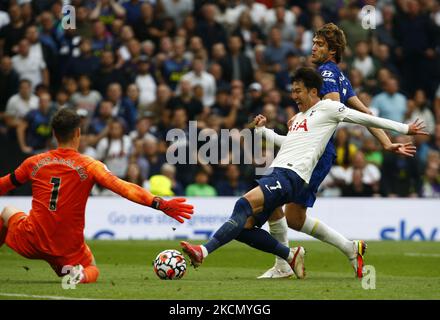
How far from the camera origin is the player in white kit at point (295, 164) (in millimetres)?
10305

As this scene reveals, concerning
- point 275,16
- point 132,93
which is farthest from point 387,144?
point 275,16

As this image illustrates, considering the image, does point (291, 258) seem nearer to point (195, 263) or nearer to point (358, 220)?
point (195, 263)

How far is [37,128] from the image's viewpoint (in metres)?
20.4

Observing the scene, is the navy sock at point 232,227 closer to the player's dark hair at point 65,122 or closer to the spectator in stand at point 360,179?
the player's dark hair at point 65,122

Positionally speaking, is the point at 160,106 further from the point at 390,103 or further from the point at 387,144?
the point at 387,144

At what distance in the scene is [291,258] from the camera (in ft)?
35.4

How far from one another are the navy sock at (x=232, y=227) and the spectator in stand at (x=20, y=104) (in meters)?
11.1

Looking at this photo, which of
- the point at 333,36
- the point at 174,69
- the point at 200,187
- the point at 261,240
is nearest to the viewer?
the point at 261,240

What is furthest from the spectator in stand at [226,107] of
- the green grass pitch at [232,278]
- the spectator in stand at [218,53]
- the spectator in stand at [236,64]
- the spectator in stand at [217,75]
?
the green grass pitch at [232,278]

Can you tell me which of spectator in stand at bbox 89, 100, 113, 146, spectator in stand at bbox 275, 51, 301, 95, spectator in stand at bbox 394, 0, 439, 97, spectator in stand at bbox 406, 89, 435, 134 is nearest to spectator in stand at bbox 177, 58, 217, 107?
spectator in stand at bbox 275, 51, 301, 95

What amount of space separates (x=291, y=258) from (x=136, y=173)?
378 inches

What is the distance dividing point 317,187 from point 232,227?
142 centimetres

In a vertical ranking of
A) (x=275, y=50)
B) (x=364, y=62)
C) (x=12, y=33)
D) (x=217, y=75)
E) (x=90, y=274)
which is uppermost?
(x=12, y=33)
